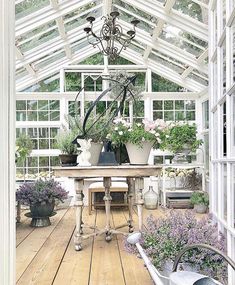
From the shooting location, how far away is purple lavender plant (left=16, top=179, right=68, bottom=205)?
4.25m

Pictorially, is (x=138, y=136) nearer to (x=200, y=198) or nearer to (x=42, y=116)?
(x=200, y=198)

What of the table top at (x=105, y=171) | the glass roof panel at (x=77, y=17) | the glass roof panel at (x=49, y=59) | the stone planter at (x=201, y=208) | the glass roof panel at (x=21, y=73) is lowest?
A: the stone planter at (x=201, y=208)

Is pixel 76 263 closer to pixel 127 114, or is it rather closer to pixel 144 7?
pixel 144 7

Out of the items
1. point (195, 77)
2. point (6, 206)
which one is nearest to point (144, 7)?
point (195, 77)

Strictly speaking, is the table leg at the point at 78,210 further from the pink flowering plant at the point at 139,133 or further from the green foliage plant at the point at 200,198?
the green foliage plant at the point at 200,198

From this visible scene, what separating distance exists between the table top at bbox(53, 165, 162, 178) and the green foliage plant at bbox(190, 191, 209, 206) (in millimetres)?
2657

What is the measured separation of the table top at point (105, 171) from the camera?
3.10m

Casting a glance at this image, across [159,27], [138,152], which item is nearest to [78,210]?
[138,152]

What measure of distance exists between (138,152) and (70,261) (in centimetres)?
114

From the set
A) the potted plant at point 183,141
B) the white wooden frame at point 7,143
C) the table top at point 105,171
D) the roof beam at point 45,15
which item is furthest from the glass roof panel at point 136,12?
the white wooden frame at point 7,143

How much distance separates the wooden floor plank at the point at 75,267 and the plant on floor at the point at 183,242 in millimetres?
582

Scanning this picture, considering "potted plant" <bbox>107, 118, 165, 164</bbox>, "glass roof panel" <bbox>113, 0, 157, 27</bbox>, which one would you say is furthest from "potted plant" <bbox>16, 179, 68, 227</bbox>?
"glass roof panel" <bbox>113, 0, 157, 27</bbox>

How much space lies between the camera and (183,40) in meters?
5.49

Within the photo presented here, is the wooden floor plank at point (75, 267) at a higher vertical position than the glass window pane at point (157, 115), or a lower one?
lower
